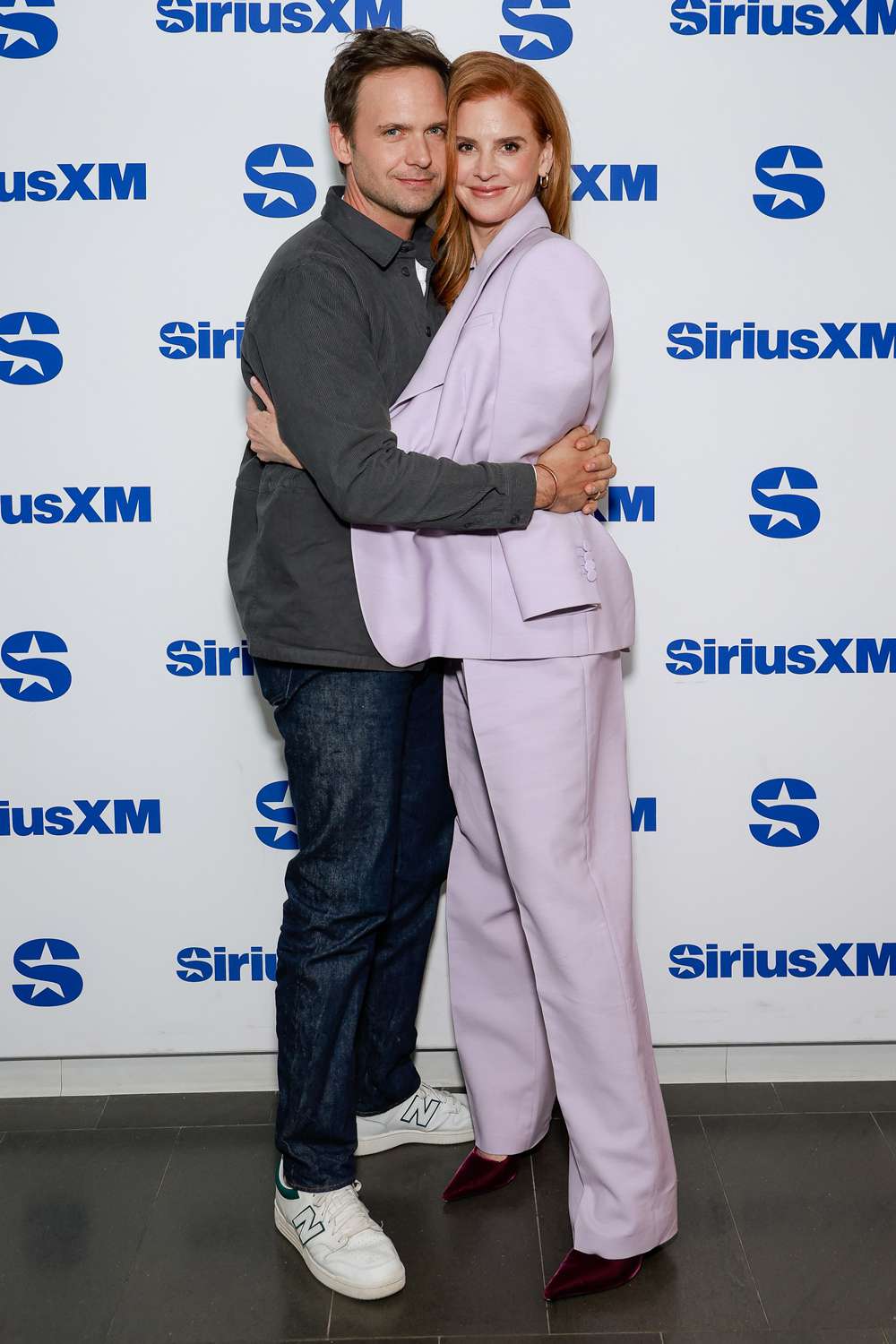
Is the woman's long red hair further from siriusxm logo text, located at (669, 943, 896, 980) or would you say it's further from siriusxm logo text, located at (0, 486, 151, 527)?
siriusxm logo text, located at (669, 943, 896, 980)

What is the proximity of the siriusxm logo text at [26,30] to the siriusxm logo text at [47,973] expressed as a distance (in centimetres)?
166

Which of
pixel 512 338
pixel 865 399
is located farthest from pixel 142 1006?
pixel 865 399

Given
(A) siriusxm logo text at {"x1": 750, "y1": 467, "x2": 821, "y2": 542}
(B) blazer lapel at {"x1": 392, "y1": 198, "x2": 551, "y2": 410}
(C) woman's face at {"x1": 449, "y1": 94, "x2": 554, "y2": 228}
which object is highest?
(C) woman's face at {"x1": 449, "y1": 94, "x2": 554, "y2": 228}

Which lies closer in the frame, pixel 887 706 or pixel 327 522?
pixel 327 522

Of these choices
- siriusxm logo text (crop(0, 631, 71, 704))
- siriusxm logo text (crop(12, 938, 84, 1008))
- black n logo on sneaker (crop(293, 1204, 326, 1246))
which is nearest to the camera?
black n logo on sneaker (crop(293, 1204, 326, 1246))

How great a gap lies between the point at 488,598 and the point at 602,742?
30 cm

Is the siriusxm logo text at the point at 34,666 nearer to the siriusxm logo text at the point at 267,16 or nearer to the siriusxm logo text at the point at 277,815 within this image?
the siriusxm logo text at the point at 277,815

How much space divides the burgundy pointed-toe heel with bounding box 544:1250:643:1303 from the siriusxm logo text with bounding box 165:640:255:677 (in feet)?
3.85

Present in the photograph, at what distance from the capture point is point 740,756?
8.12ft

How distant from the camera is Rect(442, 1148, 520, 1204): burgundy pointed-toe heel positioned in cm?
219

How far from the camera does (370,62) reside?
1.94 metres

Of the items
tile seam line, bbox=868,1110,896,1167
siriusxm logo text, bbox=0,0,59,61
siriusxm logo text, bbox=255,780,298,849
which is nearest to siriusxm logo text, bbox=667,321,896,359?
siriusxm logo text, bbox=255,780,298,849

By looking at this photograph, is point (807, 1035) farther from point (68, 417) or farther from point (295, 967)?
point (68, 417)

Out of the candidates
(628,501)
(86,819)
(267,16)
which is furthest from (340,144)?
(86,819)
